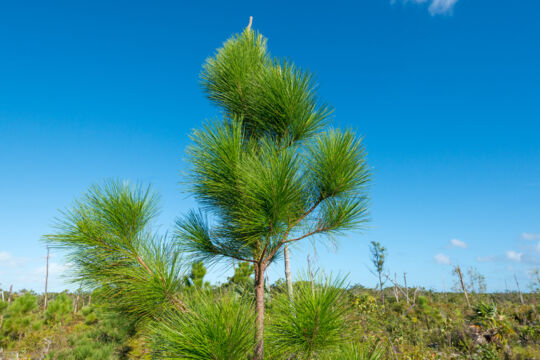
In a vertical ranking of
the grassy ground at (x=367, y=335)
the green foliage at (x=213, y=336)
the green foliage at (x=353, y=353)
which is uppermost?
the green foliage at (x=213, y=336)

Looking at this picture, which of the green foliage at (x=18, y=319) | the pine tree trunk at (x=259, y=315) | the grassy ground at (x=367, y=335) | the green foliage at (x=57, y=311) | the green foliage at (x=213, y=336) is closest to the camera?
the green foliage at (x=213, y=336)

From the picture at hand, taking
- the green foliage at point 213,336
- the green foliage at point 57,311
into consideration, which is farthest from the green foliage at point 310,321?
the green foliage at point 57,311

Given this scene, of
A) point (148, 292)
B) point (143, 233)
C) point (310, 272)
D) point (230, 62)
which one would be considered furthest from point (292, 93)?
point (148, 292)

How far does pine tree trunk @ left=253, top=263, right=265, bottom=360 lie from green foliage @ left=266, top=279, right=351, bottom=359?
0.12 meters

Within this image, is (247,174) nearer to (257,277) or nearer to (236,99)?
(257,277)

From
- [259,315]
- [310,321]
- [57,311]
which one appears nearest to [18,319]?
[57,311]

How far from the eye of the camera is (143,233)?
104 inches

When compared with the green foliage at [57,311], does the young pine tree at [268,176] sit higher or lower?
higher

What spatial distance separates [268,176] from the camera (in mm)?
2184

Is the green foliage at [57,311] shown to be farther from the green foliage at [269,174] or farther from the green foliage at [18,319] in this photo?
the green foliage at [269,174]

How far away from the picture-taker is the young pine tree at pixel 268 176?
7.49 ft

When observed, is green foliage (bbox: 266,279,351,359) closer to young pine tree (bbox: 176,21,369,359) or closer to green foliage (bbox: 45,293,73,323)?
young pine tree (bbox: 176,21,369,359)

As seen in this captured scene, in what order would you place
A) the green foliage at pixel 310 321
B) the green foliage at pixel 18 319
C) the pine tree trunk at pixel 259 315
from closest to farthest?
the green foliage at pixel 310 321 < the pine tree trunk at pixel 259 315 < the green foliage at pixel 18 319

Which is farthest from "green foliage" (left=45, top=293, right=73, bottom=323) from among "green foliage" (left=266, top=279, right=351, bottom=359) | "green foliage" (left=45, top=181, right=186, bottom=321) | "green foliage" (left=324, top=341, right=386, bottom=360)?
"green foliage" (left=324, top=341, right=386, bottom=360)
